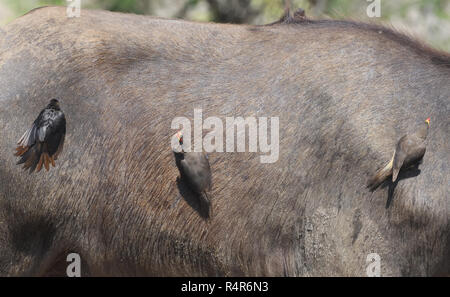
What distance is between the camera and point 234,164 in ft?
11.7

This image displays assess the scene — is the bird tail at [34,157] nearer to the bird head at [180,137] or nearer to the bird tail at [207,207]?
the bird head at [180,137]

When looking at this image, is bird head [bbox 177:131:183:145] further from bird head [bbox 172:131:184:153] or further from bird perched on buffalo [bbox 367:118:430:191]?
bird perched on buffalo [bbox 367:118:430:191]

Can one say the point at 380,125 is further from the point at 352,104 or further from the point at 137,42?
the point at 137,42

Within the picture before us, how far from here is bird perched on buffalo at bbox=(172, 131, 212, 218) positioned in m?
3.49

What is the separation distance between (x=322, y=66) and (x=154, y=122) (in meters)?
1.00

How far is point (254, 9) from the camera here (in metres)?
8.73

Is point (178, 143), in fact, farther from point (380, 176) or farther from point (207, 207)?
point (380, 176)

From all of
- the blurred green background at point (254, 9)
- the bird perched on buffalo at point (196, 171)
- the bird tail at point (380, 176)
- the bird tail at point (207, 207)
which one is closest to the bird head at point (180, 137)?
the bird perched on buffalo at point (196, 171)

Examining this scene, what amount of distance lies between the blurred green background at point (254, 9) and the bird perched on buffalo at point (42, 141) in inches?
182

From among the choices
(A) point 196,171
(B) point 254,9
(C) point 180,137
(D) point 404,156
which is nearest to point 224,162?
(A) point 196,171

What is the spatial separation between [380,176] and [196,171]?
3.15 ft

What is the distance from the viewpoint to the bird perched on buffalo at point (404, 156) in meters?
3.29

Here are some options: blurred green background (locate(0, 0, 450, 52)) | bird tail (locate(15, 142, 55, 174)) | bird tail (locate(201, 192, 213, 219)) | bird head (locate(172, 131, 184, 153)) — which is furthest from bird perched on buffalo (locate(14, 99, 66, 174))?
blurred green background (locate(0, 0, 450, 52))

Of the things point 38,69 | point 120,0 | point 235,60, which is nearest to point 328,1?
point 120,0
